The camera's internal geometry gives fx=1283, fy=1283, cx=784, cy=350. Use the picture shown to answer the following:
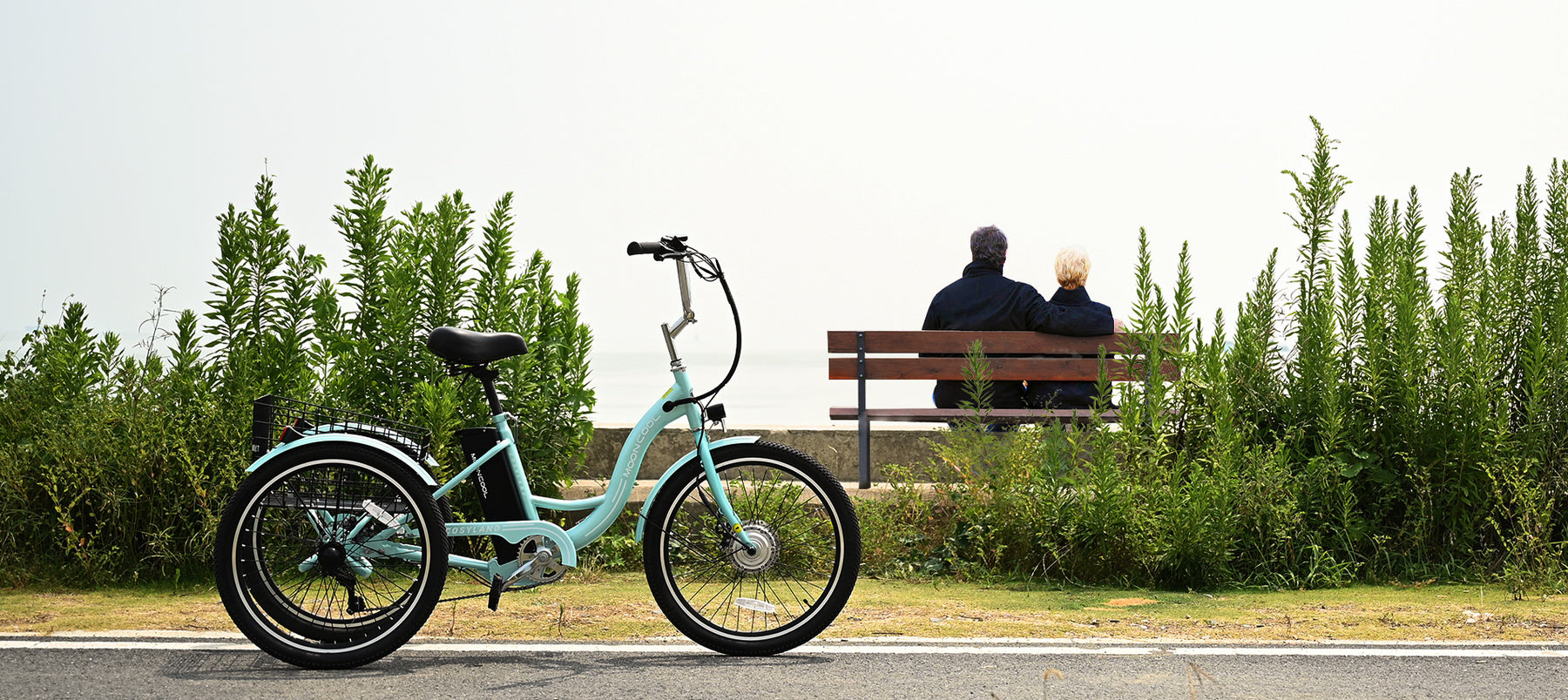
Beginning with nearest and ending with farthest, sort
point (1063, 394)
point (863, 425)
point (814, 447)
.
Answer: point (863, 425), point (1063, 394), point (814, 447)

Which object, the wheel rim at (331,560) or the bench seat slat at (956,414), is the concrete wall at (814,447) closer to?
the bench seat slat at (956,414)

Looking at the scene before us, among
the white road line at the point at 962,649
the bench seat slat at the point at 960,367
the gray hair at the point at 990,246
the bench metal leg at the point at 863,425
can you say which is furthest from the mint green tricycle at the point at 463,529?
the gray hair at the point at 990,246

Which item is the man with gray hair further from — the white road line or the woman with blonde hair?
the white road line

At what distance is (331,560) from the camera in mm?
5070

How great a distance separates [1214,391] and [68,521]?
618cm

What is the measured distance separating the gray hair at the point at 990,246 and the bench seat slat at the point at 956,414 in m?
1.06

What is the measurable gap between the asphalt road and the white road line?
0.01 metres

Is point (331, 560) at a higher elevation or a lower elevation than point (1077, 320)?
lower

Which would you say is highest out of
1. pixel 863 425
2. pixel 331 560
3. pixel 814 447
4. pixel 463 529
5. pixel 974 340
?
pixel 974 340

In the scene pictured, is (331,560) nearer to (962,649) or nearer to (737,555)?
(737,555)

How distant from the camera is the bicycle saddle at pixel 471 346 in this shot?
16.6 ft

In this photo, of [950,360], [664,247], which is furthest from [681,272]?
[950,360]

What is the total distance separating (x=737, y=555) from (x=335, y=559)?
1587 mm

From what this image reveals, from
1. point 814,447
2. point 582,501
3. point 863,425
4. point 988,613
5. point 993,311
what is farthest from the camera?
point 993,311
